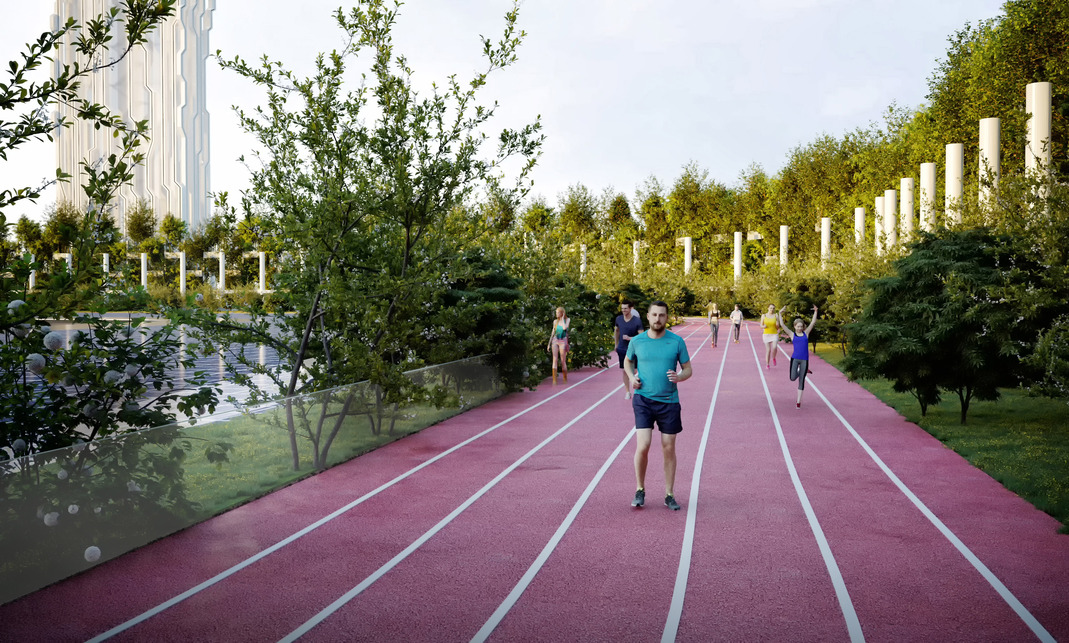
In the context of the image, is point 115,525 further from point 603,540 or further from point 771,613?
point 771,613

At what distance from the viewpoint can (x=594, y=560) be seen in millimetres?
6758

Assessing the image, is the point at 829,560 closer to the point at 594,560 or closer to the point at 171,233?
the point at 594,560

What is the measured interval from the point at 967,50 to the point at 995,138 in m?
33.2

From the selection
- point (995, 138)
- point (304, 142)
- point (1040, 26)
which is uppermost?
point (1040, 26)

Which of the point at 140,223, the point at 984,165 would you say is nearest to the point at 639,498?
the point at 984,165

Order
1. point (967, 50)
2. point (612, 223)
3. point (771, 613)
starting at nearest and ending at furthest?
point (771, 613), point (967, 50), point (612, 223)

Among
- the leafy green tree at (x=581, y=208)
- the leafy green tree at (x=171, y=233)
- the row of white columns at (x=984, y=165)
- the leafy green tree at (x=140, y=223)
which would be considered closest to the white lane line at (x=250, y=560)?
the row of white columns at (x=984, y=165)

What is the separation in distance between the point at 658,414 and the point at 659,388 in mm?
246

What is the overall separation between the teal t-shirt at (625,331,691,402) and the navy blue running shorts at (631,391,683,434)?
0.05m

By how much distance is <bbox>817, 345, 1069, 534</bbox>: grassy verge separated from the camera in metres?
9.23

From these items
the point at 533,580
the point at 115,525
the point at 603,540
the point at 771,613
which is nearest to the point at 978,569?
the point at 771,613

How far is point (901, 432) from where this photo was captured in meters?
13.4

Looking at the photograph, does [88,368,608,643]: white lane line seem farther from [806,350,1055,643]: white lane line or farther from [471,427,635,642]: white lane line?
[806,350,1055,643]: white lane line

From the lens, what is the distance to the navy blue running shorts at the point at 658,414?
8.16 meters
